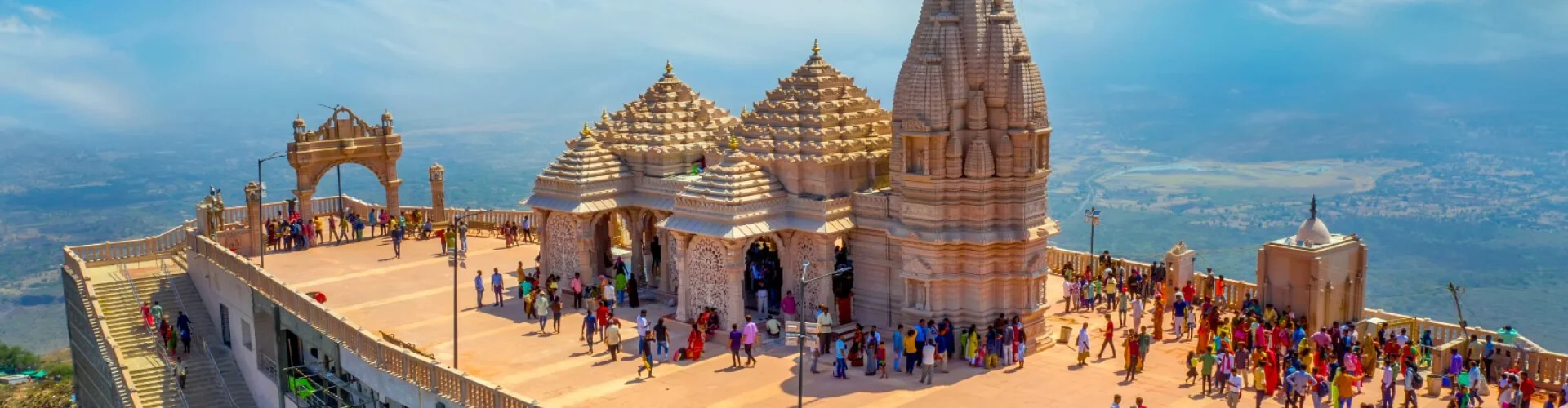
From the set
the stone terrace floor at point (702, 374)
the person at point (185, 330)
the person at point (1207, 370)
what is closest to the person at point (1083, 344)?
the stone terrace floor at point (702, 374)

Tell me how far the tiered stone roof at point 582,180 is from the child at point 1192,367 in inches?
647

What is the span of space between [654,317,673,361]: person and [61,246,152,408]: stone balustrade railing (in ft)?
48.7

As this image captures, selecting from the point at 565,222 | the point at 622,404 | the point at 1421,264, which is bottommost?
the point at 1421,264

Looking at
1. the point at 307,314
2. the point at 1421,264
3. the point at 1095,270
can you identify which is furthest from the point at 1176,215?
the point at 307,314

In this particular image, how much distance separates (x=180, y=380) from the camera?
37250mm

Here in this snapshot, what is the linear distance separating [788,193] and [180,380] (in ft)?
59.2

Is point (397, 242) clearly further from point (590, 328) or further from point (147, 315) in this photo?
point (590, 328)

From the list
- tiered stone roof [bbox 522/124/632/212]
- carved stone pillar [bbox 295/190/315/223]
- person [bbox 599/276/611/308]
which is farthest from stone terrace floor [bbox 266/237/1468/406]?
carved stone pillar [bbox 295/190/315/223]

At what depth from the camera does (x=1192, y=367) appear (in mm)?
28047

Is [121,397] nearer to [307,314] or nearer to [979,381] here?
[307,314]

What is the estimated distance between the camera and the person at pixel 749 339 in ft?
98.1

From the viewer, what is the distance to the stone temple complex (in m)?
29.0

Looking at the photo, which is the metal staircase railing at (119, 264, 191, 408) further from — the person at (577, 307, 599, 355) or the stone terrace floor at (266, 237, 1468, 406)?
the person at (577, 307, 599, 355)

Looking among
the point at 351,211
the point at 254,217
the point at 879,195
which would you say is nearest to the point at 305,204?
the point at 254,217
